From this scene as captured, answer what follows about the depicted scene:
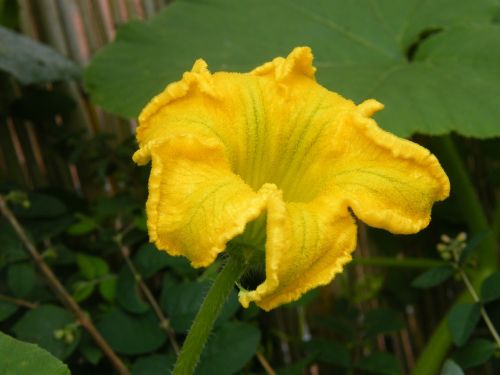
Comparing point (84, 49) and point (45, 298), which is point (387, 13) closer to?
point (84, 49)

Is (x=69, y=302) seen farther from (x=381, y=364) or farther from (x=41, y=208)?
(x=381, y=364)

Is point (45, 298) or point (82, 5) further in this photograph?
point (82, 5)

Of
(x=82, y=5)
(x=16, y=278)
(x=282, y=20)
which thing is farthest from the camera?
(x=82, y=5)

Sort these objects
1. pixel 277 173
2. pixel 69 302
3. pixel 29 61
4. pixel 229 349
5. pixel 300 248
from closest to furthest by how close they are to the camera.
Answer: pixel 300 248, pixel 277 173, pixel 229 349, pixel 69 302, pixel 29 61

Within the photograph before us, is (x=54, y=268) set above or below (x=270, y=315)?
above

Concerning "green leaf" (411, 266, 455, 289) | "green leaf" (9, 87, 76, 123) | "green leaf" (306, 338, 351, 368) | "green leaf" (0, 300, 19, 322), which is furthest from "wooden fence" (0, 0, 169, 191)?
"green leaf" (411, 266, 455, 289)

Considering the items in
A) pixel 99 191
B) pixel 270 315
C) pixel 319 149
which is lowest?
pixel 270 315

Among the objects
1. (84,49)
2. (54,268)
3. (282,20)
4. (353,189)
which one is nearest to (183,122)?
(353,189)

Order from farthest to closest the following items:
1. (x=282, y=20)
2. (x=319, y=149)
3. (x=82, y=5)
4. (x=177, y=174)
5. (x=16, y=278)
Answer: (x=82, y=5) → (x=282, y=20) → (x=16, y=278) → (x=319, y=149) → (x=177, y=174)

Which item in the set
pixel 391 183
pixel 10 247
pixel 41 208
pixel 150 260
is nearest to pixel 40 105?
pixel 41 208
